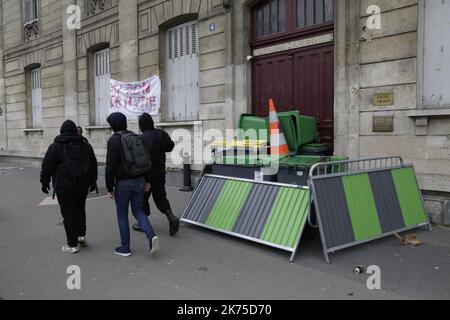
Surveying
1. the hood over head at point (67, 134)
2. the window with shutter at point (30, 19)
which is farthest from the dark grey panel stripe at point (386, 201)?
the window with shutter at point (30, 19)

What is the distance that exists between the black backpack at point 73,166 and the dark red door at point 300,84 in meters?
4.48

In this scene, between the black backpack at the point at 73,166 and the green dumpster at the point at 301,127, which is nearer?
the black backpack at the point at 73,166

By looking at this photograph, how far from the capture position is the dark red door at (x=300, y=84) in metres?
7.82

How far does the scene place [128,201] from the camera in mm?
5059

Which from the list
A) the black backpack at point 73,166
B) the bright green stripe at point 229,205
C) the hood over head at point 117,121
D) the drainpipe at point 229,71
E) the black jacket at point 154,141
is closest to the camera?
the hood over head at point 117,121

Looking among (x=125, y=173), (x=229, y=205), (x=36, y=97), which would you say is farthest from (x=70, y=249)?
(x=36, y=97)

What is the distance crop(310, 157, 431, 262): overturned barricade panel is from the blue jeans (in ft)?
6.44

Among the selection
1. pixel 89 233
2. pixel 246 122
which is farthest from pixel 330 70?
pixel 89 233

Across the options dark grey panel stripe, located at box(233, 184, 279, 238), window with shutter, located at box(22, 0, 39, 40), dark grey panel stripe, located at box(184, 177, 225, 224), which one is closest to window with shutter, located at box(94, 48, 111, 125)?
window with shutter, located at box(22, 0, 39, 40)

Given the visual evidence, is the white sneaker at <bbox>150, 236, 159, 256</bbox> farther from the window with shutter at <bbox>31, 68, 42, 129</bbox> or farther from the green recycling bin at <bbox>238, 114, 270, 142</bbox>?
the window with shutter at <bbox>31, 68, 42, 129</bbox>

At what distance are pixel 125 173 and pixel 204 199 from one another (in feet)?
5.13

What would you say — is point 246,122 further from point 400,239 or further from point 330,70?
point 400,239

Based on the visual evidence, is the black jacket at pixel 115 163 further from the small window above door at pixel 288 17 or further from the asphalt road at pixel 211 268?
the small window above door at pixel 288 17

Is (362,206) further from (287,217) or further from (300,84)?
(300,84)
